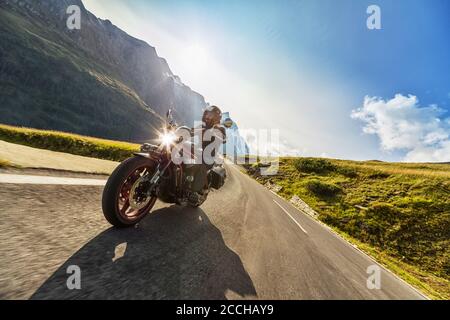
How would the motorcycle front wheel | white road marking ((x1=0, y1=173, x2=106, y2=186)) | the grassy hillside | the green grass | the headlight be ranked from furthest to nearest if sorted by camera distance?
the green grass
the grassy hillside
the headlight
white road marking ((x1=0, y1=173, x2=106, y2=186))
the motorcycle front wheel

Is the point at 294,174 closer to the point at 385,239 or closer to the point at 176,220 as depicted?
the point at 385,239

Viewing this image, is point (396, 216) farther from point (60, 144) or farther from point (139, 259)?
point (60, 144)

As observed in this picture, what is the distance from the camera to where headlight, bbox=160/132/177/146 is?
13.7 ft

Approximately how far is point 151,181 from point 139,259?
1335 millimetres

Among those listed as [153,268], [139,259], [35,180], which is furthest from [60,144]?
[153,268]

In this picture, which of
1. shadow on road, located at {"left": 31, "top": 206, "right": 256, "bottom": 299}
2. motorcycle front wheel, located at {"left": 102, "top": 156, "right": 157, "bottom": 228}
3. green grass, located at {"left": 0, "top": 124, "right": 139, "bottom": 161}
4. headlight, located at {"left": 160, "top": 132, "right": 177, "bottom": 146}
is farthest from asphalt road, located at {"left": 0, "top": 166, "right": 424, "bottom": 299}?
green grass, located at {"left": 0, "top": 124, "right": 139, "bottom": 161}

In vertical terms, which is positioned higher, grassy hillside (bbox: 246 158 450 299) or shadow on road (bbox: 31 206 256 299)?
shadow on road (bbox: 31 206 256 299)

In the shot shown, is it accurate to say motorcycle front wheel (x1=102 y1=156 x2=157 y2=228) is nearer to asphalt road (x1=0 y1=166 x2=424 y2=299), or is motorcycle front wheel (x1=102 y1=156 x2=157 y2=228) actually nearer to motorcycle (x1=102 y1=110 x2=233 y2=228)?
motorcycle (x1=102 y1=110 x2=233 y2=228)

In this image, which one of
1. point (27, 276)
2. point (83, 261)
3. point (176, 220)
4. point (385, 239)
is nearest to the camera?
point (27, 276)

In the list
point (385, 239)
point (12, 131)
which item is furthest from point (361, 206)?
point (12, 131)

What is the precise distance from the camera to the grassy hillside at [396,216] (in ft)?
33.2

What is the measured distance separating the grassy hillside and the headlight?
27.0ft
